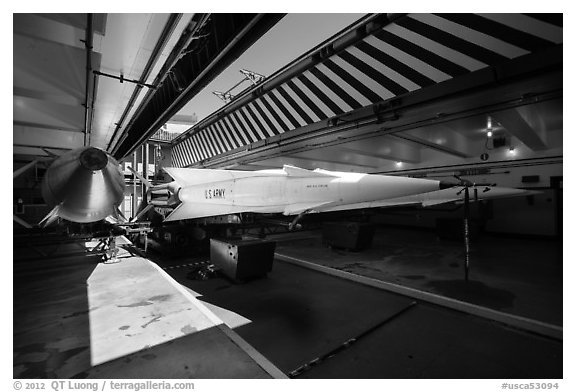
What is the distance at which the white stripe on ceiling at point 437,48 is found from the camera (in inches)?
134

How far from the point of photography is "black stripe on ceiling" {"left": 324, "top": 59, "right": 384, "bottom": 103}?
4595mm

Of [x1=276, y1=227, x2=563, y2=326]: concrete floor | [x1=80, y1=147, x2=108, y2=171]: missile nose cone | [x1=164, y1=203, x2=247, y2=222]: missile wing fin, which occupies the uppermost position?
[x1=80, y1=147, x2=108, y2=171]: missile nose cone

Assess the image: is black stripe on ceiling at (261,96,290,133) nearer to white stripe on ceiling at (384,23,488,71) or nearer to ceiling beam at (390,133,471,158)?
ceiling beam at (390,133,471,158)

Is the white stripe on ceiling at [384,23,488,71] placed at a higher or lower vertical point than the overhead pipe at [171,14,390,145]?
lower

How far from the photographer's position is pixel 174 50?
306cm

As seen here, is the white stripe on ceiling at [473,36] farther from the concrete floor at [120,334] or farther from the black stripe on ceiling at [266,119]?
the concrete floor at [120,334]

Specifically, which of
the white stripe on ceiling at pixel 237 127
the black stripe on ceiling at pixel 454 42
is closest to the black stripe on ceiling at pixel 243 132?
the white stripe on ceiling at pixel 237 127

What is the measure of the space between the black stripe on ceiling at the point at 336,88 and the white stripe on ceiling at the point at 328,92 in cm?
7

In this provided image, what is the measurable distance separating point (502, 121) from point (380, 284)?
16.3ft

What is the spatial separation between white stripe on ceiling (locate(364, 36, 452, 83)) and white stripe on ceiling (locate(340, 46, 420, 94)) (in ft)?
0.66

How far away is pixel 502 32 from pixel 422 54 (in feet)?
3.14

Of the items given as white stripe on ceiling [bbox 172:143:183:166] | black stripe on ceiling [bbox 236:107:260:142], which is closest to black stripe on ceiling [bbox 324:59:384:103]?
black stripe on ceiling [bbox 236:107:260:142]
